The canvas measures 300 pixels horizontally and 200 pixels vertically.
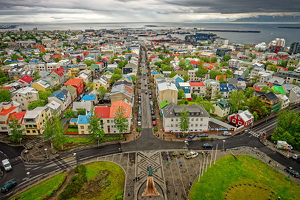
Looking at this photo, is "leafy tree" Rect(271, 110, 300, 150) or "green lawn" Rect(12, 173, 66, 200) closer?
"green lawn" Rect(12, 173, 66, 200)

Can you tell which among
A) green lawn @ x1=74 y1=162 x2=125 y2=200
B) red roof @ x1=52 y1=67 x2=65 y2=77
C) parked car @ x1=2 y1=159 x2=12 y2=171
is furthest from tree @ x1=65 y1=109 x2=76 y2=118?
red roof @ x1=52 y1=67 x2=65 y2=77

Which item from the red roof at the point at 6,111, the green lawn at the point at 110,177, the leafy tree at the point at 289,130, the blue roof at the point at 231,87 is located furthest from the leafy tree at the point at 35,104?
the blue roof at the point at 231,87

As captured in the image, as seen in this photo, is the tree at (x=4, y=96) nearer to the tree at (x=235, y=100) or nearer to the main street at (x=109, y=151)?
the main street at (x=109, y=151)

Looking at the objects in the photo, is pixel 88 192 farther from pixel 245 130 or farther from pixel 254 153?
pixel 245 130

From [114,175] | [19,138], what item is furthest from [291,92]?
[19,138]

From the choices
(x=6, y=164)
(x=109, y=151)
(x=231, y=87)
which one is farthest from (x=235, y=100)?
(x=6, y=164)

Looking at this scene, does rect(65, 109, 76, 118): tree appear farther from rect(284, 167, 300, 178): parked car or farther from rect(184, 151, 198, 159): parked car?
rect(284, 167, 300, 178): parked car
